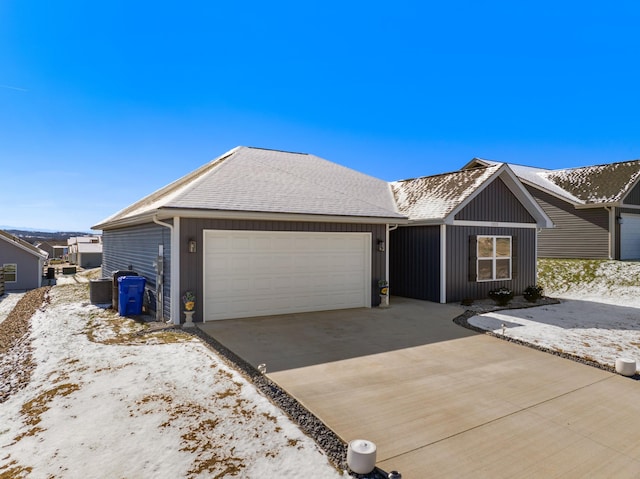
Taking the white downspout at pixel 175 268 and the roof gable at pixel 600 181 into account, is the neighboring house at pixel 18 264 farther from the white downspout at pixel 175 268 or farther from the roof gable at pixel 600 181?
the roof gable at pixel 600 181

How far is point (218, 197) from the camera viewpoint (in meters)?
8.84

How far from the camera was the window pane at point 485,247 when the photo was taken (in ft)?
40.6

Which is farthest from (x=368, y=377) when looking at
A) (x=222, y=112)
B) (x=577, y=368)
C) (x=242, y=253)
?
(x=222, y=112)

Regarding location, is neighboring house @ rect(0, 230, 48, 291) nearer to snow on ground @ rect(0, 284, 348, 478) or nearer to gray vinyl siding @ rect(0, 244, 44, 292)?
gray vinyl siding @ rect(0, 244, 44, 292)

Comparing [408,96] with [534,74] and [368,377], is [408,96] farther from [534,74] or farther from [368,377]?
[368,377]

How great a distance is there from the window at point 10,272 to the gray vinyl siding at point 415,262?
60.5 ft

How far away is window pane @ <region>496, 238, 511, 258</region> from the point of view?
12789 millimetres

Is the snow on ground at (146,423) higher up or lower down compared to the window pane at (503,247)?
lower down

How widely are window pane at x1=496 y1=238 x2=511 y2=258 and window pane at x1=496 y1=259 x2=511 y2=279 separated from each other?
21 centimetres

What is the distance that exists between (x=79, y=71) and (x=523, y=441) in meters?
15.4

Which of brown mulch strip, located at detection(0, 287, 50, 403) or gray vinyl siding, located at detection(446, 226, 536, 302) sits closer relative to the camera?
brown mulch strip, located at detection(0, 287, 50, 403)

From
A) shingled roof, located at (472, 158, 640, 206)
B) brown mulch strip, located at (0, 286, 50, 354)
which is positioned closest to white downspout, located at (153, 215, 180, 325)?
brown mulch strip, located at (0, 286, 50, 354)

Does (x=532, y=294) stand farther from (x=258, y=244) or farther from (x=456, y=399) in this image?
(x=456, y=399)

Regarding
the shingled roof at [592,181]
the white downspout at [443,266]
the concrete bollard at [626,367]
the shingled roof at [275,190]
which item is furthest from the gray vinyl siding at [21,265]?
the shingled roof at [592,181]
